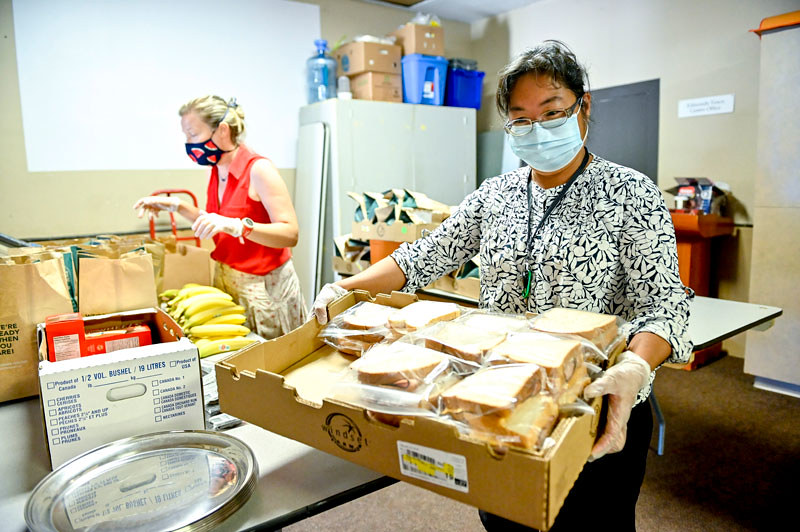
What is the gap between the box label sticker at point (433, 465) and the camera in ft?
2.35

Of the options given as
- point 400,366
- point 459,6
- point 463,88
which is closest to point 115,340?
point 400,366

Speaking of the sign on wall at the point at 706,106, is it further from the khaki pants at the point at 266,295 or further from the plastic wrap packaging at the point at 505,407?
the plastic wrap packaging at the point at 505,407

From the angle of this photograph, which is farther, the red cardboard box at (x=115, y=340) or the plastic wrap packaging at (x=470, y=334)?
the red cardboard box at (x=115, y=340)

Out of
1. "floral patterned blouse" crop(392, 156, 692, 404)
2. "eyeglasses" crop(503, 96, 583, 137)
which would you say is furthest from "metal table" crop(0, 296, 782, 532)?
"eyeglasses" crop(503, 96, 583, 137)

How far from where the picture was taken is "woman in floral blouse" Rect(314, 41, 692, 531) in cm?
117

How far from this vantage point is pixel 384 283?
1.52 m

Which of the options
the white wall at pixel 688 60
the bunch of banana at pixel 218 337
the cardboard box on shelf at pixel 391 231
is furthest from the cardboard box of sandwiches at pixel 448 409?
the white wall at pixel 688 60

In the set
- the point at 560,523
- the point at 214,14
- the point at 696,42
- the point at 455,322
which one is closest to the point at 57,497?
the point at 455,322

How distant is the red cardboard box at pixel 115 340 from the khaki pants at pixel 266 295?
0.84 m

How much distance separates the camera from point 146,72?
388cm

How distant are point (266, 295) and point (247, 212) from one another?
36cm

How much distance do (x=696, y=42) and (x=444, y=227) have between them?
343 cm

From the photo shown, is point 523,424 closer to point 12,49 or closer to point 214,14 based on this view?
point 12,49

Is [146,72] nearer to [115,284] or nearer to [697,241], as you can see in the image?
[115,284]
